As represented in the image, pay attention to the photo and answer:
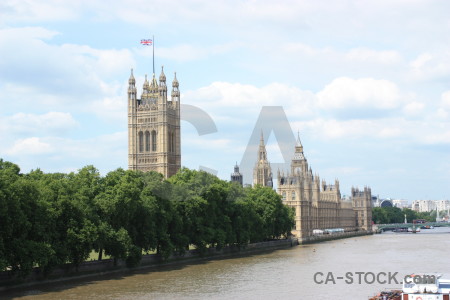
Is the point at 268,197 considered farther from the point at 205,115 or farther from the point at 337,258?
the point at 205,115

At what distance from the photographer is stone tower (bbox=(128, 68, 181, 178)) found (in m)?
152

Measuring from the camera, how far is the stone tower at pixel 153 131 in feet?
497

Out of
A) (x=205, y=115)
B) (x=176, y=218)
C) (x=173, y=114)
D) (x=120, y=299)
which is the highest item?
(x=173, y=114)

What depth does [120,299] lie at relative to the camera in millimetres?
50375

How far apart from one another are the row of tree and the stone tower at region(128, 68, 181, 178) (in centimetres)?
5394

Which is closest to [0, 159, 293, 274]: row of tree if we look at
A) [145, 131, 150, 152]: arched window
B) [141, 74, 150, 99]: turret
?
[145, 131, 150, 152]: arched window

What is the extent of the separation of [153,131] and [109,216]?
89.2 metres

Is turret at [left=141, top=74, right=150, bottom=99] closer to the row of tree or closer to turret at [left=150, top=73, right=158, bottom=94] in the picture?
turret at [left=150, top=73, right=158, bottom=94]

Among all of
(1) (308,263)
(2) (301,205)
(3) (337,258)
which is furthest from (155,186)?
(2) (301,205)

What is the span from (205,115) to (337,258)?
3124 cm

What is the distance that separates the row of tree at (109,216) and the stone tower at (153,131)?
53935 mm

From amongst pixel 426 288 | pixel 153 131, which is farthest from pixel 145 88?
pixel 426 288

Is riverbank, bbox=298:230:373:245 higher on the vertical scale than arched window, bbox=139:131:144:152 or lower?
lower

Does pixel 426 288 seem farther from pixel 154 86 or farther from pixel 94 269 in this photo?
pixel 154 86
